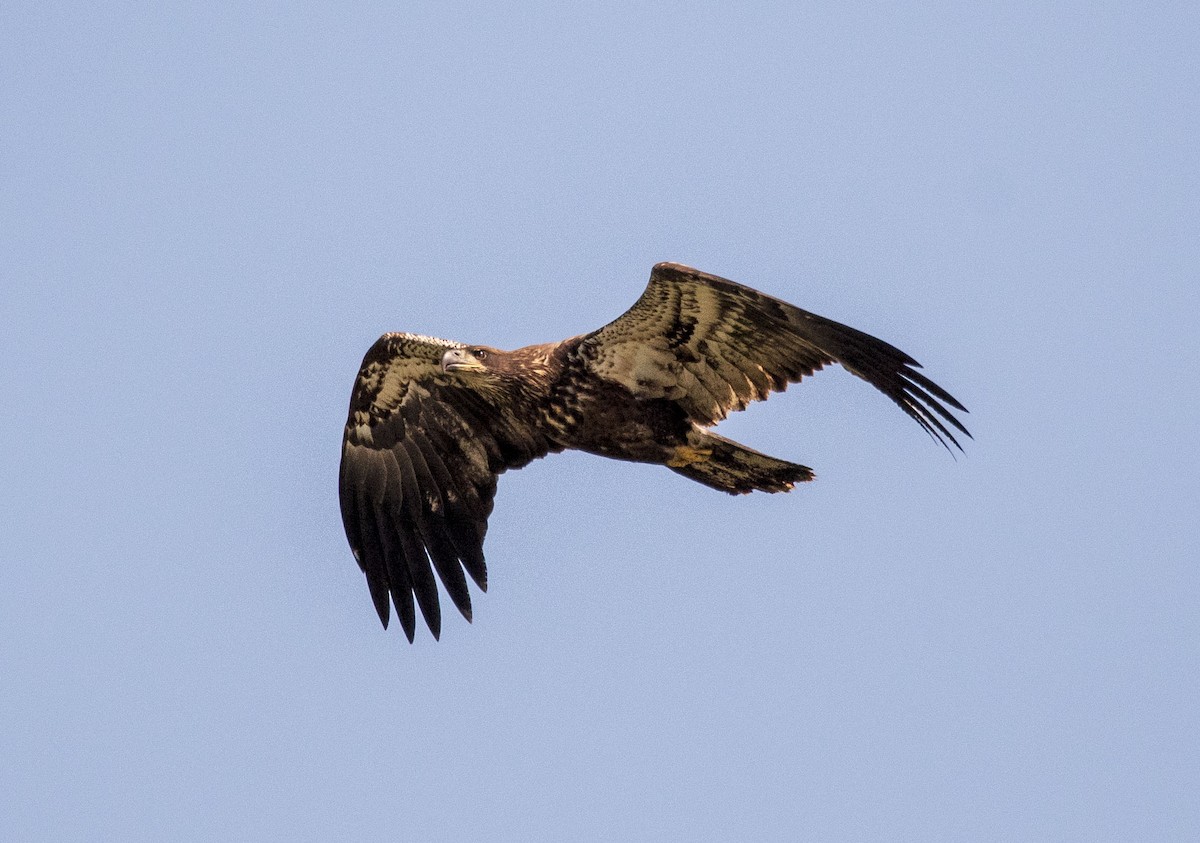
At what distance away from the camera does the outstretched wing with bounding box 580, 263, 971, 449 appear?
10945 millimetres

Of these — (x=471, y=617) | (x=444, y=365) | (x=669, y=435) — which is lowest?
(x=471, y=617)

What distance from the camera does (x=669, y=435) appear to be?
40.2 ft

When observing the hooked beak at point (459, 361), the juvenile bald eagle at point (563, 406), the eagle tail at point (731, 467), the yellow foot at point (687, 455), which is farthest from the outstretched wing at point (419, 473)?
the eagle tail at point (731, 467)

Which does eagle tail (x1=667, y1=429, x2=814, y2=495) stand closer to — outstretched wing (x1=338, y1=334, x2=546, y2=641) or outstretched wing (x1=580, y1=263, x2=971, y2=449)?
outstretched wing (x1=580, y1=263, x2=971, y2=449)

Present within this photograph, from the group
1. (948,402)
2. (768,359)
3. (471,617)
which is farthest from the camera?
(471,617)

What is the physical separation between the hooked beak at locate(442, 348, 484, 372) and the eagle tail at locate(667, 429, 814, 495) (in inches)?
64.5

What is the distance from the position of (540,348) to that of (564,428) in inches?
24.6

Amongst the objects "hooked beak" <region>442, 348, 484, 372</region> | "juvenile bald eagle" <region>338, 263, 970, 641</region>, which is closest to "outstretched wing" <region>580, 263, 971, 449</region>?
"juvenile bald eagle" <region>338, 263, 970, 641</region>

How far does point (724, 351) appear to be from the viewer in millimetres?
12039

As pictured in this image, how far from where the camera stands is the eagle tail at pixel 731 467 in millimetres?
12156

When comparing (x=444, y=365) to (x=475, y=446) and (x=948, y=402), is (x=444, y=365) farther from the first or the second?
(x=948, y=402)

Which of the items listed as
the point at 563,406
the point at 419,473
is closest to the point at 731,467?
the point at 563,406

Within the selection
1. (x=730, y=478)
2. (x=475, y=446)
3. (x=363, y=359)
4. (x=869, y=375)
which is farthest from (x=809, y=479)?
(x=363, y=359)

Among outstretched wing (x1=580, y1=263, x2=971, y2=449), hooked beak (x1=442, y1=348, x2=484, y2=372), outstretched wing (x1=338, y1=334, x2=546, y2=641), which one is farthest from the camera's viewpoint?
outstretched wing (x1=338, y1=334, x2=546, y2=641)
